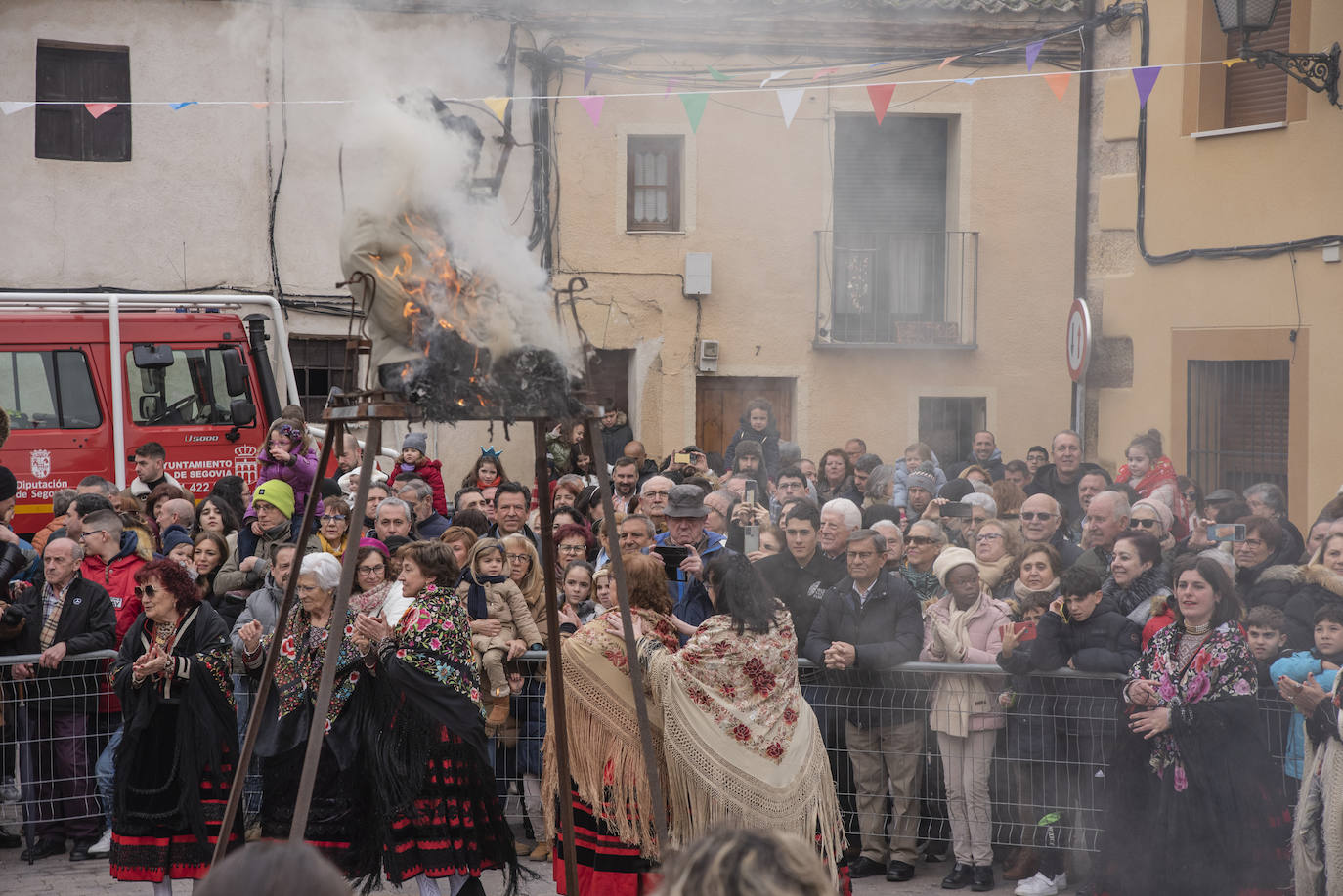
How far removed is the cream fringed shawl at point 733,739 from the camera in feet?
17.1

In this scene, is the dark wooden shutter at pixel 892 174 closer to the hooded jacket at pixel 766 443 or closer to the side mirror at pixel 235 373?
the hooded jacket at pixel 766 443

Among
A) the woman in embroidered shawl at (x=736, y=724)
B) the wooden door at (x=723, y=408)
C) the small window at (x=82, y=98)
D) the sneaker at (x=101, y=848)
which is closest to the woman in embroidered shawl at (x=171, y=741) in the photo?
the sneaker at (x=101, y=848)

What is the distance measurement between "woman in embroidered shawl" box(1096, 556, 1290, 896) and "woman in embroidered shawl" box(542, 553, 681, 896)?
1903 millimetres

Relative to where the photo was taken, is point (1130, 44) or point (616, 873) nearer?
point (616, 873)

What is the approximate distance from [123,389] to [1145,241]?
29.4 feet

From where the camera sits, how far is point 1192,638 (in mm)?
5457

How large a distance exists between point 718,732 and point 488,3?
11.7m

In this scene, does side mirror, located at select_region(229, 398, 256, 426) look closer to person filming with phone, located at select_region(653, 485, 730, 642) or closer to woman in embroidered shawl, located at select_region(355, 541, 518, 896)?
person filming with phone, located at select_region(653, 485, 730, 642)

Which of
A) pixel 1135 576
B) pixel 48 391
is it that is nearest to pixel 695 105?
pixel 48 391

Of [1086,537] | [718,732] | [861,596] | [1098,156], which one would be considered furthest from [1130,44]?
[718,732]

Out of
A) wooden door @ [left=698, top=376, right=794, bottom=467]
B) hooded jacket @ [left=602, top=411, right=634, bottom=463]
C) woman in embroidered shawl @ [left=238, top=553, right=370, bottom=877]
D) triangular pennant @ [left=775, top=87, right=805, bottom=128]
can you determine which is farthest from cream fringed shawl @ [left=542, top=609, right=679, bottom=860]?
wooden door @ [left=698, top=376, right=794, bottom=467]

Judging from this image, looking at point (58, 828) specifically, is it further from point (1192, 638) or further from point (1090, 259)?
point (1090, 259)

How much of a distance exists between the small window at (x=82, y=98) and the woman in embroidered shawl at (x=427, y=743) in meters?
11.0

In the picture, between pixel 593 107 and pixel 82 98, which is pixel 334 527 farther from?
pixel 82 98
